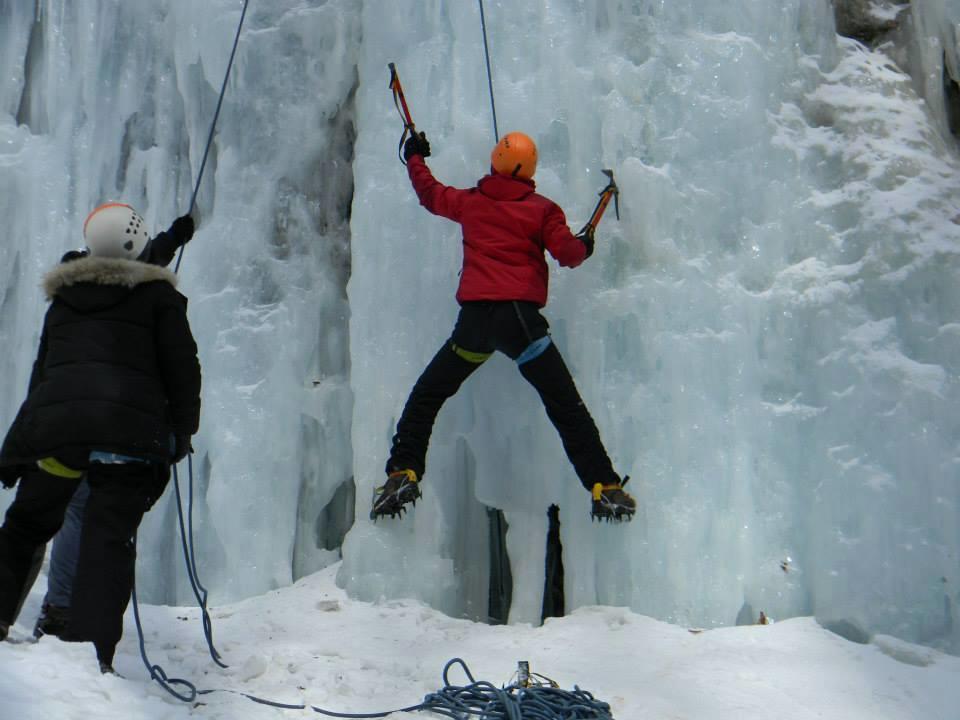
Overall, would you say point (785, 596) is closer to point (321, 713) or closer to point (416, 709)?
point (416, 709)

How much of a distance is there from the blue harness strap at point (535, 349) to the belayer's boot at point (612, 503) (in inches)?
20.5

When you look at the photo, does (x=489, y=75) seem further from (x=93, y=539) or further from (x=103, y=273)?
(x=93, y=539)

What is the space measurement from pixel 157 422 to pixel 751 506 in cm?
220

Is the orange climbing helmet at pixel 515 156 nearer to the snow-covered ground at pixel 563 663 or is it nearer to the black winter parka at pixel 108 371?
the black winter parka at pixel 108 371

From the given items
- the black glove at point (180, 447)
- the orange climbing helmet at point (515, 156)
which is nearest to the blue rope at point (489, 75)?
the orange climbing helmet at point (515, 156)

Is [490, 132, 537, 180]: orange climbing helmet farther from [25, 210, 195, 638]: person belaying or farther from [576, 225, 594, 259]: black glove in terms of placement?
[25, 210, 195, 638]: person belaying

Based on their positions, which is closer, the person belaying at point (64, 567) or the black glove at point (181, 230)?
the person belaying at point (64, 567)

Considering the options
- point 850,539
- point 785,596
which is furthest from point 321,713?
point 850,539

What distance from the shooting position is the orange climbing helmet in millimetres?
3621

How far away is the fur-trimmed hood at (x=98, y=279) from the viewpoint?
260cm

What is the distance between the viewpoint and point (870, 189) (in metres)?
3.87

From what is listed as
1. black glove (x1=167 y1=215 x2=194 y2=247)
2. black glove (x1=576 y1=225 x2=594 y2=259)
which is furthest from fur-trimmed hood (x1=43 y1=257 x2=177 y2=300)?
black glove (x1=576 y1=225 x2=594 y2=259)

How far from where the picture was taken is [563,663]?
3098mm

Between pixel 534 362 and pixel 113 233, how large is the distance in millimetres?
1522
